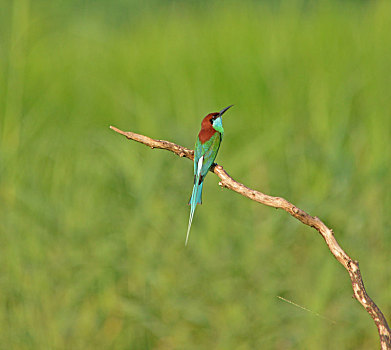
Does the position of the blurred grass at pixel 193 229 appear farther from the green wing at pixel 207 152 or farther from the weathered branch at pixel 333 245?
the weathered branch at pixel 333 245

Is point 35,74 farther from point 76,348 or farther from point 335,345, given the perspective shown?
point 335,345

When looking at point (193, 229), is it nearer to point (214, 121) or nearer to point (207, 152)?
point (214, 121)

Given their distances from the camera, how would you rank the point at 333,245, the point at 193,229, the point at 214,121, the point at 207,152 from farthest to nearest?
1. the point at 193,229
2. the point at 214,121
3. the point at 207,152
4. the point at 333,245

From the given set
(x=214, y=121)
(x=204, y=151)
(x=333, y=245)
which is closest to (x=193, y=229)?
(x=214, y=121)

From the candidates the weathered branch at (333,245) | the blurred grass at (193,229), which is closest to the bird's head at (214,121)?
the weathered branch at (333,245)

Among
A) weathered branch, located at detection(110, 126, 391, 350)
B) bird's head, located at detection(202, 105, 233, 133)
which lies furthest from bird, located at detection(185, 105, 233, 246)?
weathered branch, located at detection(110, 126, 391, 350)

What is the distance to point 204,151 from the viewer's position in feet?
7.84

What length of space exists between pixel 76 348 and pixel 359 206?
5.58ft

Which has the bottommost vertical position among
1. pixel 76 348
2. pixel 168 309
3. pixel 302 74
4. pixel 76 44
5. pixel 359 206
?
pixel 76 348

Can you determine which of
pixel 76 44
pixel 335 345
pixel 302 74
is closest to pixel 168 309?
pixel 335 345

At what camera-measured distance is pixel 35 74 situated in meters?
5.12

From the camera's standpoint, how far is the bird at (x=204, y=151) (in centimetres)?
225

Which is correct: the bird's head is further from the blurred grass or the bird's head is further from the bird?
the blurred grass

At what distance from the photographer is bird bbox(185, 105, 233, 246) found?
2.25 metres
